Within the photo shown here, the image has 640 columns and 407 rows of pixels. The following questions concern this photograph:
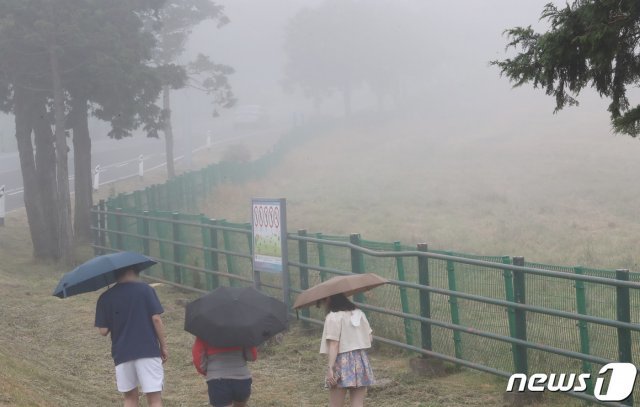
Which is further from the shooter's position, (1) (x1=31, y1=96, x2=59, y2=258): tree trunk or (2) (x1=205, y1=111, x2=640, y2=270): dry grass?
(2) (x1=205, y1=111, x2=640, y2=270): dry grass

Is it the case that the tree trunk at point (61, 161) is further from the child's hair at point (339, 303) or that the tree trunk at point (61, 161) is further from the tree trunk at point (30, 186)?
the child's hair at point (339, 303)

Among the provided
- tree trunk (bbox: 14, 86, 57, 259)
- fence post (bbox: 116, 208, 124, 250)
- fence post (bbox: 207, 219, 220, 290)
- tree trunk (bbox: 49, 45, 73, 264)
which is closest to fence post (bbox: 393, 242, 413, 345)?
fence post (bbox: 207, 219, 220, 290)

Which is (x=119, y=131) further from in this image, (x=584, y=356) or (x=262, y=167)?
(x=262, y=167)

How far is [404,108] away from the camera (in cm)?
9400

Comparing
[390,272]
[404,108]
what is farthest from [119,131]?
[404,108]

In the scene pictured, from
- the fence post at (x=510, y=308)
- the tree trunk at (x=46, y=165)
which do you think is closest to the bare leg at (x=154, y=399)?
the fence post at (x=510, y=308)

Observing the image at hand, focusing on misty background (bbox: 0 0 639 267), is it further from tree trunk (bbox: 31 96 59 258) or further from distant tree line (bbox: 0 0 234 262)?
tree trunk (bbox: 31 96 59 258)

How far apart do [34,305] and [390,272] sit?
7563 mm

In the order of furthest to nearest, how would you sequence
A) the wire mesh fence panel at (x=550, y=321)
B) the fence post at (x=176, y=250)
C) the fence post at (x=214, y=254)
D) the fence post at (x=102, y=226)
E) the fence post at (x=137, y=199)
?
the fence post at (x=137, y=199) → the fence post at (x=102, y=226) → the fence post at (x=176, y=250) → the fence post at (x=214, y=254) → the wire mesh fence panel at (x=550, y=321)

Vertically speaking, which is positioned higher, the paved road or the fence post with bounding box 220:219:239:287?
the paved road

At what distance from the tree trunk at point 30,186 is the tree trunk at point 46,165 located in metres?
0.16

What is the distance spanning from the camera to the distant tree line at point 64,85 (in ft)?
76.1

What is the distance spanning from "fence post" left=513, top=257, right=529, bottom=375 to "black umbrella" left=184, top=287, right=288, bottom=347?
262 centimetres

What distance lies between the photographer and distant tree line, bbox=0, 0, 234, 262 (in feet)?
76.1
